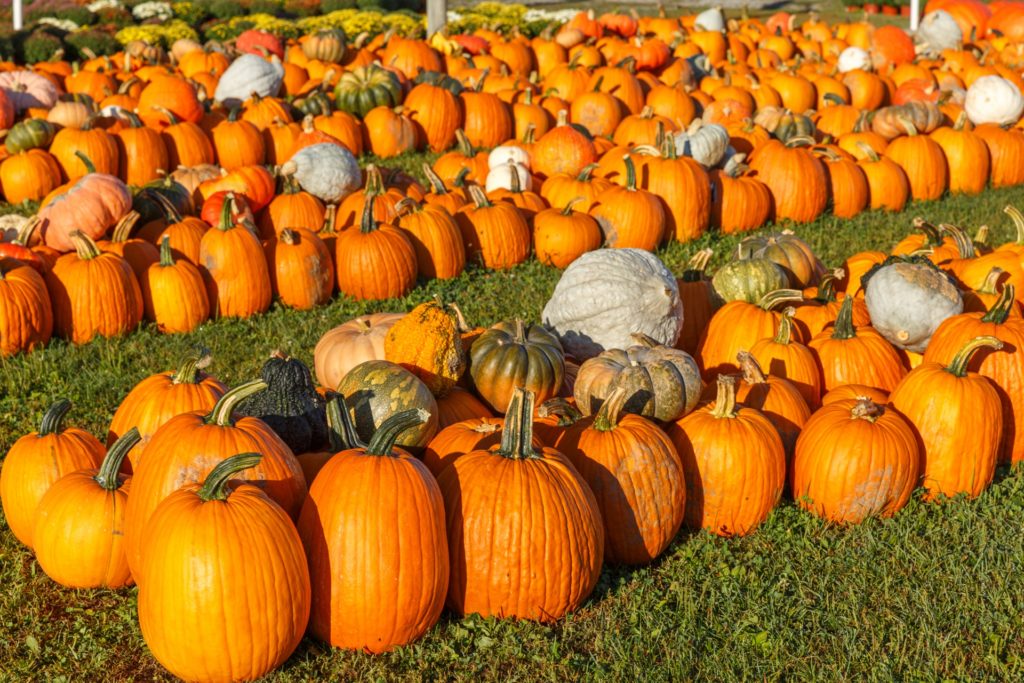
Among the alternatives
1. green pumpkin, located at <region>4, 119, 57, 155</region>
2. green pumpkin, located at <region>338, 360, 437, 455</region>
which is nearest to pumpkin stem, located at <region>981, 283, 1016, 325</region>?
green pumpkin, located at <region>338, 360, 437, 455</region>

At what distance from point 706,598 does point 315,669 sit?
4.74 feet

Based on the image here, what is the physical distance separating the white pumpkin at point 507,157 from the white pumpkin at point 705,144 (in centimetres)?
136

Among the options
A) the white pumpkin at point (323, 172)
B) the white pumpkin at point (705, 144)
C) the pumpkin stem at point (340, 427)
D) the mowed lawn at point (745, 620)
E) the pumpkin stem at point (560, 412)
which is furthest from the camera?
the white pumpkin at point (705, 144)

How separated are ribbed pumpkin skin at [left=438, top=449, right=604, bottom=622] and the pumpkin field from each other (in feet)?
0.04

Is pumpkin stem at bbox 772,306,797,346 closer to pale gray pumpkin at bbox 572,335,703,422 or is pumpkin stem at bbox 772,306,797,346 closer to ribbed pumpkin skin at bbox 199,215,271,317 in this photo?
pale gray pumpkin at bbox 572,335,703,422

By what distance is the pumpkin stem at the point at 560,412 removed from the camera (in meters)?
4.50

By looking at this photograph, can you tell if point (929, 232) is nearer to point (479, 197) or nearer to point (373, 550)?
point (479, 197)

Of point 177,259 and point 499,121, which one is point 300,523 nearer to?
point 177,259

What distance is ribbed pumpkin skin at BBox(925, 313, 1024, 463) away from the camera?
4.93m

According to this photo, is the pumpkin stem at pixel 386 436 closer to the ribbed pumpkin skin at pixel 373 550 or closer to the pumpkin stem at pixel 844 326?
the ribbed pumpkin skin at pixel 373 550

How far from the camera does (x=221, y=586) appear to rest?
3.25 metres

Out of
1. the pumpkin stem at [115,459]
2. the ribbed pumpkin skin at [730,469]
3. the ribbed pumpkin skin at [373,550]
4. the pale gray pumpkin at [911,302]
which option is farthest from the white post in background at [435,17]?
the ribbed pumpkin skin at [373,550]

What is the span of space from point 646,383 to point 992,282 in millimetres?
2245

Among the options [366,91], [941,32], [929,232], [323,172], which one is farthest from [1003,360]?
[941,32]
